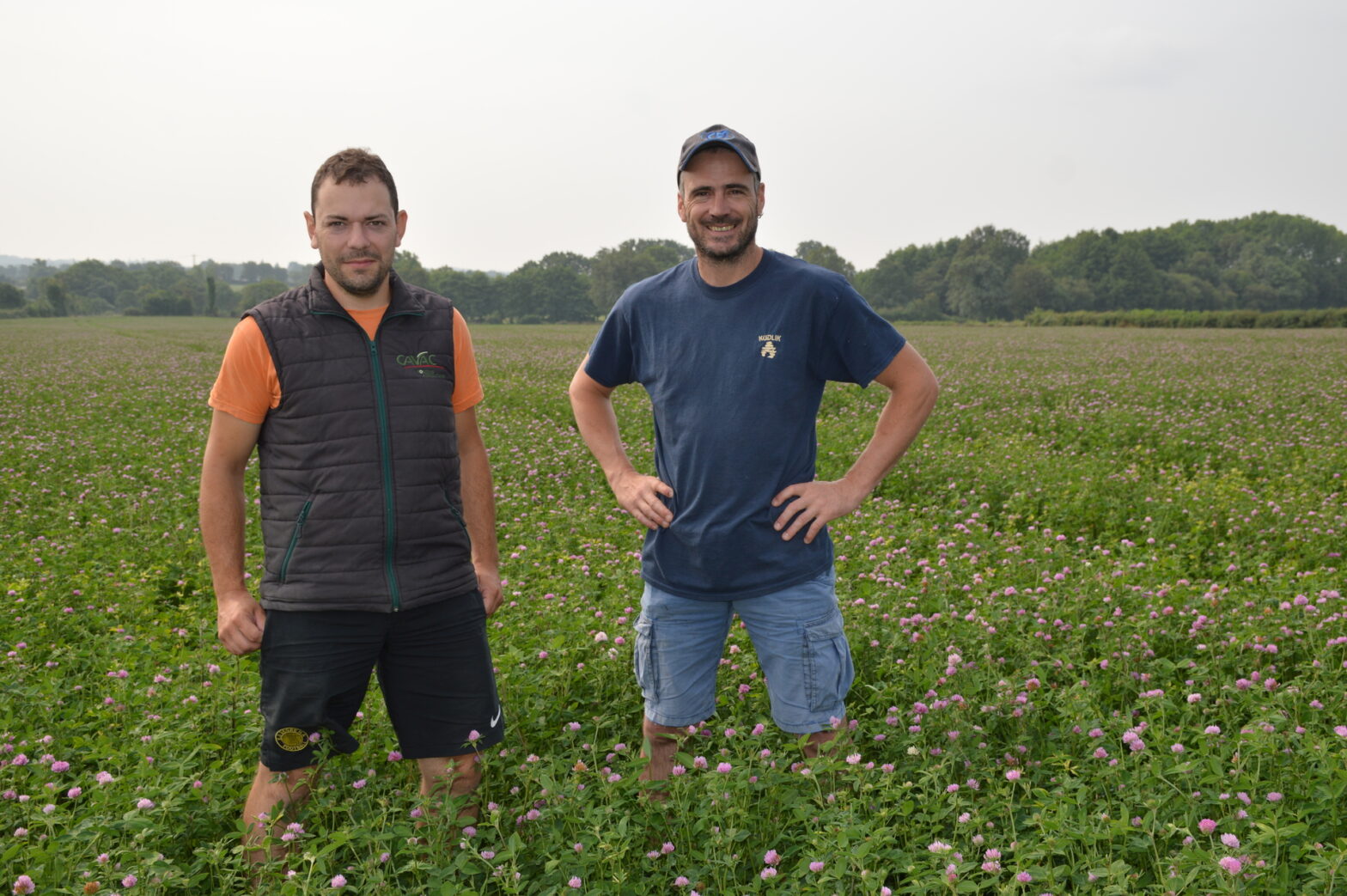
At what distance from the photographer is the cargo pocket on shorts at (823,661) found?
302cm

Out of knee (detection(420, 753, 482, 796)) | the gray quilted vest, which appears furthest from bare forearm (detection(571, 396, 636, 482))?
knee (detection(420, 753, 482, 796))

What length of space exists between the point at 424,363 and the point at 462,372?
20cm

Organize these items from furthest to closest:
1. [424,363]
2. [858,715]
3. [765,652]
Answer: [858,715], [765,652], [424,363]

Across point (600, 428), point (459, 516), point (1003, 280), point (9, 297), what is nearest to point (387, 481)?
point (459, 516)

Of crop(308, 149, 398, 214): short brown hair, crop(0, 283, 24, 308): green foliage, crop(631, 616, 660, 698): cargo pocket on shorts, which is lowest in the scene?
crop(631, 616, 660, 698): cargo pocket on shorts

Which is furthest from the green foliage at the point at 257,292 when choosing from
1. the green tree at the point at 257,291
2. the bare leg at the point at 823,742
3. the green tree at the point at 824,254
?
the bare leg at the point at 823,742

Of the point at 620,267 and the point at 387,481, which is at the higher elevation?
the point at 620,267

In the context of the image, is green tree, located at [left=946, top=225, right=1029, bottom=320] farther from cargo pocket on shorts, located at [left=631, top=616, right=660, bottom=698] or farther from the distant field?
cargo pocket on shorts, located at [left=631, top=616, right=660, bottom=698]

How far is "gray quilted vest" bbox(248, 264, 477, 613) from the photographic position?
2.80 m

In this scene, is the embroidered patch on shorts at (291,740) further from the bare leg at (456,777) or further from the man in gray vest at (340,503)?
the bare leg at (456,777)

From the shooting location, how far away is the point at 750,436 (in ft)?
9.71

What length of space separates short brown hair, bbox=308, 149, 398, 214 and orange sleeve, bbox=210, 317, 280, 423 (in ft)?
1.52

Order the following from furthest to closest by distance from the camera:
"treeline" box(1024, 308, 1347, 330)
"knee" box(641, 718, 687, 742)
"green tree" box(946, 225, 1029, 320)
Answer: "green tree" box(946, 225, 1029, 320) < "treeline" box(1024, 308, 1347, 330) < "knee" box(641, 718, 687, 742)

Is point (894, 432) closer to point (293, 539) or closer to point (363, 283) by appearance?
point (363, 283)
